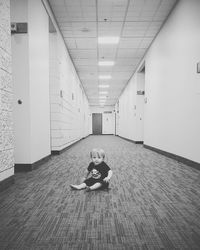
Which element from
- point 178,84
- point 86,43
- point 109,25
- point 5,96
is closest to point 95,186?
point 5,96

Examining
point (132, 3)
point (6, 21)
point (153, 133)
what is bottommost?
point (153, 133)

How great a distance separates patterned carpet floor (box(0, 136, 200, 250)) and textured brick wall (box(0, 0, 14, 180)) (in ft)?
1.17

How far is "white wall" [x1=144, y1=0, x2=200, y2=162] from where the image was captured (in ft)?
11.3

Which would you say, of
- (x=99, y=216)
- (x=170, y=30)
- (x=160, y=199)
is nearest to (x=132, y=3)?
(x=170, y=30)

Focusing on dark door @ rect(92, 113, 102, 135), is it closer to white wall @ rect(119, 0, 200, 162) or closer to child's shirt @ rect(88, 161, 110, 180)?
white wall @ rect(119, 0, 200, 162)

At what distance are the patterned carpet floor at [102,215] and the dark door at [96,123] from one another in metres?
19.6

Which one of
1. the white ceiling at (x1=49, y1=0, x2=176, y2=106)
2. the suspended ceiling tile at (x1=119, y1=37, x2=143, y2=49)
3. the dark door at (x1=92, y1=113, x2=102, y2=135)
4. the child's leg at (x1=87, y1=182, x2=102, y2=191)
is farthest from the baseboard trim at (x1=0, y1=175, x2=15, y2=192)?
the dark door at (x1=92, y1=113, x2=102, y2=135)

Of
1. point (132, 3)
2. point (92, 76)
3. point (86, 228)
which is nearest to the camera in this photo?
point (86, 228)

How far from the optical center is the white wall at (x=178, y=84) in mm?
3443

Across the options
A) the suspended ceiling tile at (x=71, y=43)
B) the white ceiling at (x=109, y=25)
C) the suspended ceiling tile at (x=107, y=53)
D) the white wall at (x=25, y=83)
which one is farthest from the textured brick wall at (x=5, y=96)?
the suspended ceiling tile at (x=107, y=53)

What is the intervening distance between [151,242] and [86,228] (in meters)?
0.43

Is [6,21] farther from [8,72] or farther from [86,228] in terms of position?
[86,228]

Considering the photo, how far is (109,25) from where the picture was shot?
5141 mm

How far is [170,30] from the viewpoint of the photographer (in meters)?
4.59
